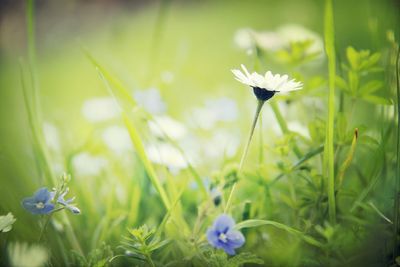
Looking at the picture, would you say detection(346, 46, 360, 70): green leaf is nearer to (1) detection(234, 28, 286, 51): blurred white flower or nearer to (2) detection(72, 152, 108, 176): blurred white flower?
(1) detection(234, 28, 286, 51): blurred white flower

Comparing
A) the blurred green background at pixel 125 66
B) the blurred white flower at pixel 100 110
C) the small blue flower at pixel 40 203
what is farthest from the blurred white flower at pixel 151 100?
the small blue flower at pixel 40 203

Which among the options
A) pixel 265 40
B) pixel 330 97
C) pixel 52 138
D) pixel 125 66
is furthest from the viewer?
pixel 125 66

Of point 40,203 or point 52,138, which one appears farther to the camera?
point 52,138

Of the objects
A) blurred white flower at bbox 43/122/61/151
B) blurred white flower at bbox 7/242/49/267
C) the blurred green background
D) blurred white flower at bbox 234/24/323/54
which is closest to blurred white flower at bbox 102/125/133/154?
the blurred green background

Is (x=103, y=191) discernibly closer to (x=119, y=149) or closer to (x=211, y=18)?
(x=119, y=149)

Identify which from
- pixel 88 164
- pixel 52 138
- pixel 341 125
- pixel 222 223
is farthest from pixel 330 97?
pixel 52 138

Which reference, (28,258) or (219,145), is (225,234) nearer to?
(28,258)

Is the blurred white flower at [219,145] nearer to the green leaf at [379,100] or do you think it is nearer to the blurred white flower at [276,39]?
the blurred white flower at [276,39]
